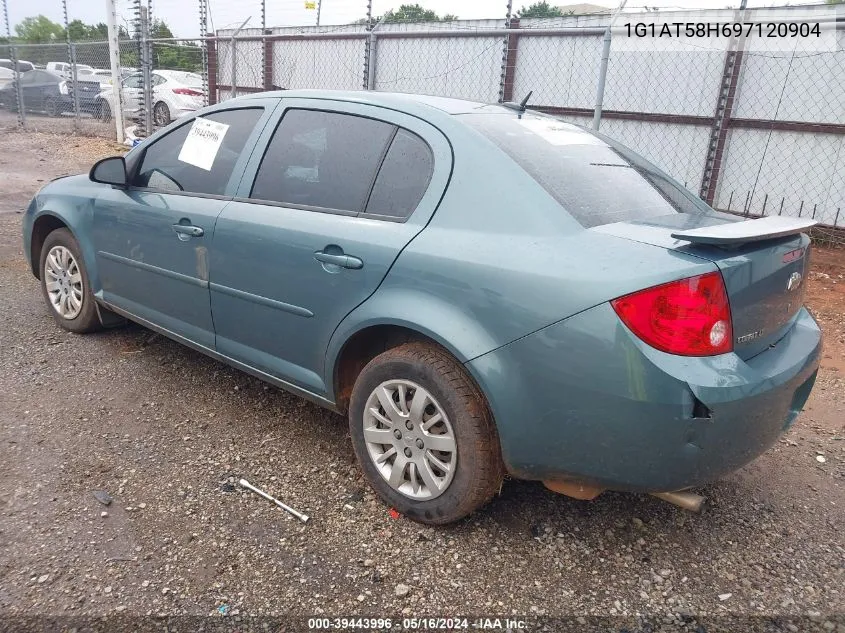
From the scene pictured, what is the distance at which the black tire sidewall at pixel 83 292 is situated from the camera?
424 cm

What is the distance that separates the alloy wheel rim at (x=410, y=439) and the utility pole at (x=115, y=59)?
39.8 ft

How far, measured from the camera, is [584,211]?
7.92 ft

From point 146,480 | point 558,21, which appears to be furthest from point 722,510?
point 558,21

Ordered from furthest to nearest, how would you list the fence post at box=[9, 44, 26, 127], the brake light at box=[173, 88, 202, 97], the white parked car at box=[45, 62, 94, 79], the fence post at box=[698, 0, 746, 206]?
the white parked car at box=[45, 62, 94, 79], the fence post at box=[9, 44, 26, 127], the brake light at box=[173, 88, 202, 97], the fence post at box=[698, 0, 746, 206]

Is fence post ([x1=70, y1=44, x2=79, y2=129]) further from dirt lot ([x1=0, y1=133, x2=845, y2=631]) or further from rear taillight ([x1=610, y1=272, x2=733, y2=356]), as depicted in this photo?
rear taillight ([x1=610, y1=272, x2=733, y2=356])

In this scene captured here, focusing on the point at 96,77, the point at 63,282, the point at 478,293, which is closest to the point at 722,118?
the point at 478,293

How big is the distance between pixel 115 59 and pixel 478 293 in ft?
41.0

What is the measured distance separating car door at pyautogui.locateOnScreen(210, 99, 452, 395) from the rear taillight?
2.92 ft

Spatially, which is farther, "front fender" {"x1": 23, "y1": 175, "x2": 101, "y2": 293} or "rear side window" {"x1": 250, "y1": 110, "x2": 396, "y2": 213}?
"front fender" {"x1": 23, "y1": 175, "x2": 101, "y2": 293}

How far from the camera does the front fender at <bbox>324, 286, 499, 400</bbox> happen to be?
7.63ft

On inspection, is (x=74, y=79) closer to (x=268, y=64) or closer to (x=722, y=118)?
(x=268, y=64)

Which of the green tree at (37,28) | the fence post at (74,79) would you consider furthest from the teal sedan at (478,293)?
the green tree at (37,28)

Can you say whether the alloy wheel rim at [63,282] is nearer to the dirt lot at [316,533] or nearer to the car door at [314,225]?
the dirt lot at [316,533]

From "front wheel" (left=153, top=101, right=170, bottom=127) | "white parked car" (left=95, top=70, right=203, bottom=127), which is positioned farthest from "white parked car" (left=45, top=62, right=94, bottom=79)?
"front wheel" (left=153, top=101, right=170, bottom=127)
